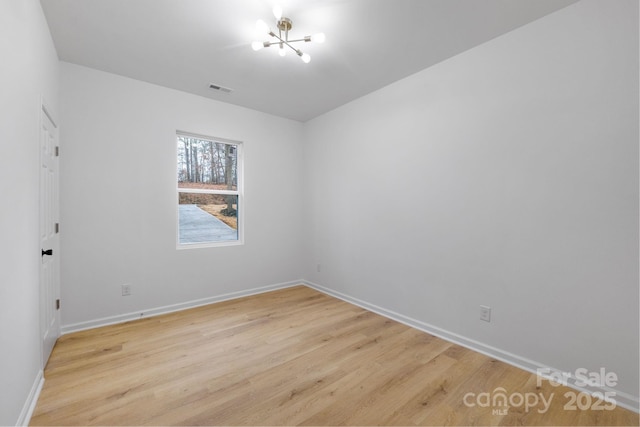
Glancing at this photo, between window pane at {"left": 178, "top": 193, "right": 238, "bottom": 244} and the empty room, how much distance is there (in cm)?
3

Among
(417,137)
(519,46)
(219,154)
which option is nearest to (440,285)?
(417,137)

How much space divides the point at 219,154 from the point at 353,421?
349cm

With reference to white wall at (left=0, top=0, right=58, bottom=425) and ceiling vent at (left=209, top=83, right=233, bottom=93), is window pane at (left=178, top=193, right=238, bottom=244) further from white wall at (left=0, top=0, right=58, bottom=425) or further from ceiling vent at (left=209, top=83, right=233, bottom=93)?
white wall at (left=0, top=0, right=58, bottom=425)

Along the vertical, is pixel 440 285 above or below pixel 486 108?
below

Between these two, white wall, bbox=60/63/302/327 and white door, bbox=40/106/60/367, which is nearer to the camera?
white door, bbox=40/106/60/367

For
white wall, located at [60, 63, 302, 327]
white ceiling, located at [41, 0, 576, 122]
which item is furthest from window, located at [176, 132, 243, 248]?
white ceiling, located at [41, 0, 576, 122]

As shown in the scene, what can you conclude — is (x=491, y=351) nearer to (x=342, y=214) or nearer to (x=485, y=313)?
(x=485, y=313)

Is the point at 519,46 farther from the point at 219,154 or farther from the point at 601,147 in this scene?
the point at 219,154

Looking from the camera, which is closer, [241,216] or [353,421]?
[353,421]

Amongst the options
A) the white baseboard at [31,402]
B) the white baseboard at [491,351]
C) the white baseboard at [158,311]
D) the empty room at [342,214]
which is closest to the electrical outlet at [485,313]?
the empty room at [342,214]

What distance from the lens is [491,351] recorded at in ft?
7.87

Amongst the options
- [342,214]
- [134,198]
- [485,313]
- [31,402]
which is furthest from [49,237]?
[485,313]

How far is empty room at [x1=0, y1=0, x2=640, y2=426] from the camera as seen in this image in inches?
70.1

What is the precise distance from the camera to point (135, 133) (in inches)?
124
